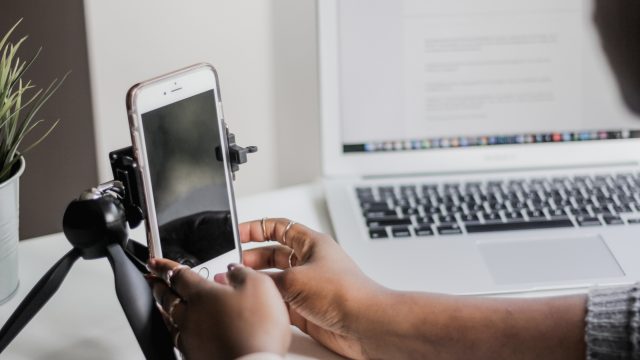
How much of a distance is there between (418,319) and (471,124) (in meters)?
0.38

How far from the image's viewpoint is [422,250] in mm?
887

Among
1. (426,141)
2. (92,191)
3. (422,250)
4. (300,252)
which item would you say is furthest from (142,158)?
(426,141)

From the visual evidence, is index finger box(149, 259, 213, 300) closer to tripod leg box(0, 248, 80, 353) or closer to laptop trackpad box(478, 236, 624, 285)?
tripod leg box(0, 248, 80, 353)

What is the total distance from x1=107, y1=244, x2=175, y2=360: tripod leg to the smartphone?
67 millimetres

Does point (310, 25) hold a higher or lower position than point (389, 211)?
higher

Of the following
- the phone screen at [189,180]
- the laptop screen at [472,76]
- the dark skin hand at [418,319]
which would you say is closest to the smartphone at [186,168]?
the phone screen at [189,180]

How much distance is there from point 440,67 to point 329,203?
0.21 meters

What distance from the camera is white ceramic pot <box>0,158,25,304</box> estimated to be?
0.78 m

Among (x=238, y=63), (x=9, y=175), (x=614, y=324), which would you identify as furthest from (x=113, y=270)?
(x=238, y=63)

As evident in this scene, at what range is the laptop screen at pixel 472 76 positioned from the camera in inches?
39.2

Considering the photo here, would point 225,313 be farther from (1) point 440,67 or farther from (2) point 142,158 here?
(1) point 440,67

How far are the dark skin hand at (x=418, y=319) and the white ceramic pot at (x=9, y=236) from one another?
0.27 meters

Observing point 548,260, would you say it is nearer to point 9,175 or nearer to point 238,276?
point 238,276

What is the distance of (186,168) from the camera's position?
76 centimetres
